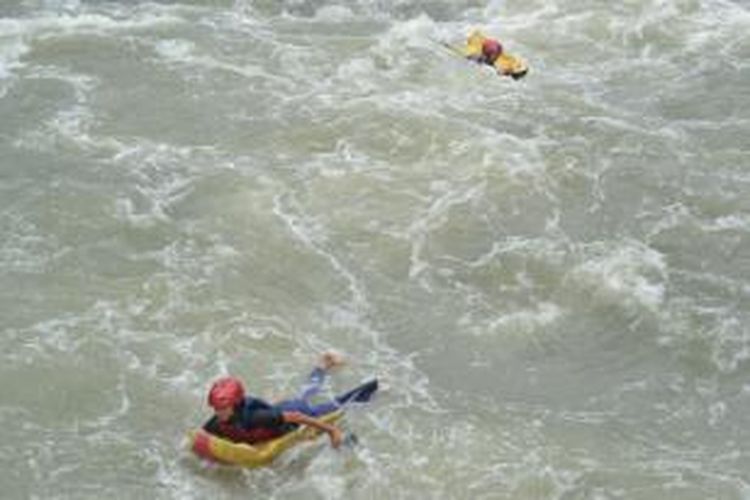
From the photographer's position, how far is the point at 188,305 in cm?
972

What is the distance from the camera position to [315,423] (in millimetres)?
8164

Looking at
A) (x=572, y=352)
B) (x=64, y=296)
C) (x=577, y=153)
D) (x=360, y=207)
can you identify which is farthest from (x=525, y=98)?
(x=64, y=296)

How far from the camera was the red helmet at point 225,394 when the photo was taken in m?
7.88

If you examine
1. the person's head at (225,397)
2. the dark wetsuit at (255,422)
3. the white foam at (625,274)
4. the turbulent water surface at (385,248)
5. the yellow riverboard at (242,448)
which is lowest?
the turbulent water surface at (385,248)

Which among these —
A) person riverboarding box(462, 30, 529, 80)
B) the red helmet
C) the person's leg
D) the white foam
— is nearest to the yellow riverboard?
the person's leg

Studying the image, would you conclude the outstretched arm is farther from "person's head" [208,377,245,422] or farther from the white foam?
the white foam

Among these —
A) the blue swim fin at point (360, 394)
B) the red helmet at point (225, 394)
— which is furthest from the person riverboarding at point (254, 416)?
the blue swim fin at point (360, 394)

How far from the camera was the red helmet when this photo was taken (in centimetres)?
788

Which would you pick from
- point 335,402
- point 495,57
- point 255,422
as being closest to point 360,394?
point 335,402

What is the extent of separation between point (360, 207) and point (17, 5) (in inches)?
236

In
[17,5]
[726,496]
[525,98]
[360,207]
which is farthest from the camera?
[17,5]

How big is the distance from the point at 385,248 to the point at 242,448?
9.65 ft

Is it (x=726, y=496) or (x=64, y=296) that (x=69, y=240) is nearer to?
(x=64, y=296)

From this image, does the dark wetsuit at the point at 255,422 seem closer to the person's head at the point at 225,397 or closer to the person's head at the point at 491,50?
the person's head at the point at 225,397
